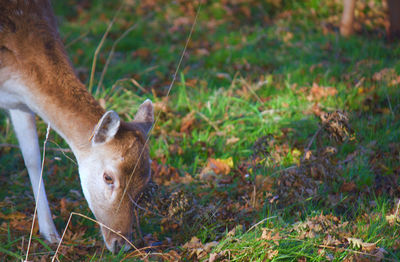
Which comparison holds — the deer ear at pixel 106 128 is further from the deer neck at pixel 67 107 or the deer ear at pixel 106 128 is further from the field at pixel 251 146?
the field at pixel 251 146

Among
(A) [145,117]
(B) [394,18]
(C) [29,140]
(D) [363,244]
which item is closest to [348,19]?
(B) [394,18]

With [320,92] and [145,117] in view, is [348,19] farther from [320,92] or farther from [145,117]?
[145,117]

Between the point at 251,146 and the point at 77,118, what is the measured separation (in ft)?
7.25

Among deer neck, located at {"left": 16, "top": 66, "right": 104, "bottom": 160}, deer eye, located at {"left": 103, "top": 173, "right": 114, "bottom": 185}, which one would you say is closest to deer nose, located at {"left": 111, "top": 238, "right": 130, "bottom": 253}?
deer eye, located at {"left": 103, "top": 173, "right": 114, "bottom": 185}

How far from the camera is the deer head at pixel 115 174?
363cm

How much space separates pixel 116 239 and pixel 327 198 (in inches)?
72.5

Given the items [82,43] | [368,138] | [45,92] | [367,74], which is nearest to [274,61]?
[367,74]

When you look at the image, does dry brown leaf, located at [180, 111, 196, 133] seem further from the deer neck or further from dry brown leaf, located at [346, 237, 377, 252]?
dry brown leaf, located at [346, 237, 377, 252]

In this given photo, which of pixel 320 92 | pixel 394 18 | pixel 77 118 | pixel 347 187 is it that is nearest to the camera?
pixel 77 118

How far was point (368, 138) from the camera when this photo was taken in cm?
512

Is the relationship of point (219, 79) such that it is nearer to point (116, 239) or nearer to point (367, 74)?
point (367, 74)

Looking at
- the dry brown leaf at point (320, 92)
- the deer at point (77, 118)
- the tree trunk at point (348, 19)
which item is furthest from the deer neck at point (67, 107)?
the tree trunk at point (348, 19)

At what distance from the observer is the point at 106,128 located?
3.62m

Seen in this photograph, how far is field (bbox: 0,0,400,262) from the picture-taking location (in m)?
3.67
